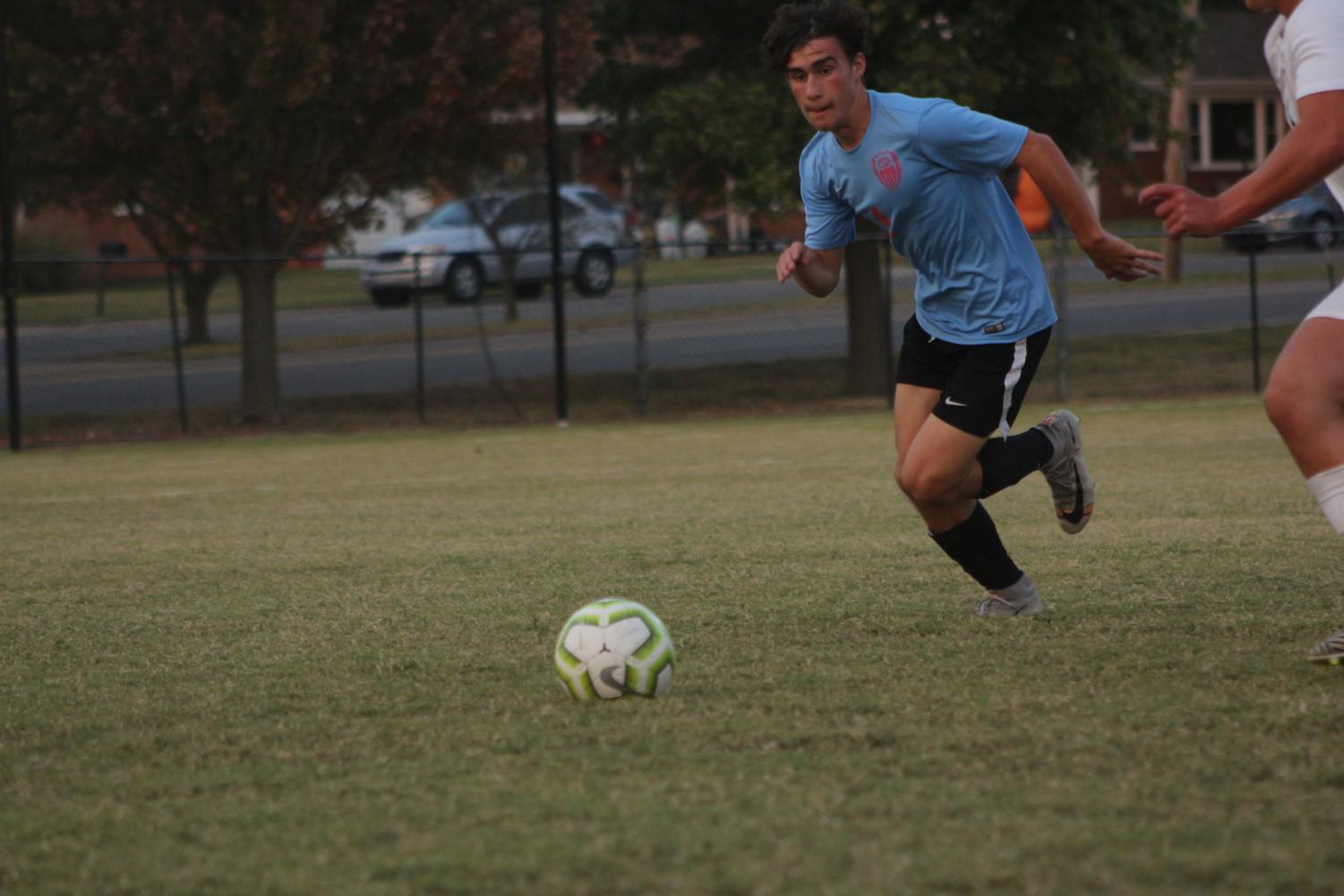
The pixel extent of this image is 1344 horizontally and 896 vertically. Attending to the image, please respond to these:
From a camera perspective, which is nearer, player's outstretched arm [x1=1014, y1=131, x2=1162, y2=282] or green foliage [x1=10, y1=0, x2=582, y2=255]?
player's outstretched arm [x1=1014, y1=131, x2=1162, y2=282]

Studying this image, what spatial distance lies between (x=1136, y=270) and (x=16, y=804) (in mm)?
3546

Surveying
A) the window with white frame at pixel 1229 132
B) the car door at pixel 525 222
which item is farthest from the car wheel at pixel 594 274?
the window with white frame at pixel 1229 132

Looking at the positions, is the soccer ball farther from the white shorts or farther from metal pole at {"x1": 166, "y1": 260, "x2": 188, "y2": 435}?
metal pole at {"x1": 166, "y1": 260, "x2": 188, "y2": 435}

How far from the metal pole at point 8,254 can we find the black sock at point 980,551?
12.5 m

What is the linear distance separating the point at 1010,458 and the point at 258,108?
39.5ft

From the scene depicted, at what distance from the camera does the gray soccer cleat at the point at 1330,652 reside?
4.38 metres

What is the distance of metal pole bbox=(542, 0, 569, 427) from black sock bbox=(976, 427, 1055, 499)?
34.5 feet

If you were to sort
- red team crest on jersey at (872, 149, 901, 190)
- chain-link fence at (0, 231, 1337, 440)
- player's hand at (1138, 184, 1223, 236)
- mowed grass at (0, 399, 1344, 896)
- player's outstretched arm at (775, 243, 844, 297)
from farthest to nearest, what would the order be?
chain-link fence at (0, 231, 1337, 440) → player's outstretched arm at (775, 243, 844, 297) → red team crest on jersey at (872, 149, 901, 190) → player's hand at (1138, 184, 1223, 236) → mowed grass at (0, 399, 1344, 896)

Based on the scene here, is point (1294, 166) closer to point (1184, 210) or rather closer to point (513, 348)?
point (1184, 210)

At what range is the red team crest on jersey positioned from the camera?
5234mm

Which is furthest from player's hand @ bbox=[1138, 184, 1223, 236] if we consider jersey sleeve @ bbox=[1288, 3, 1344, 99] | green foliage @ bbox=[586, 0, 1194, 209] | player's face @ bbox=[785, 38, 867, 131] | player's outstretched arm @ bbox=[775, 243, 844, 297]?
green foliage @ bbox=[586, 0, 1194, 209]

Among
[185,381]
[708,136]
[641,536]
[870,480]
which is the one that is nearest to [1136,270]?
[641,536]

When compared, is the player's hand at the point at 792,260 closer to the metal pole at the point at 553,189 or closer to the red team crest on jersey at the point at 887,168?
the red team crest on jersey at the point at 887,168

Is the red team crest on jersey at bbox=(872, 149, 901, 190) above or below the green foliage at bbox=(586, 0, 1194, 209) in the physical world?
below
